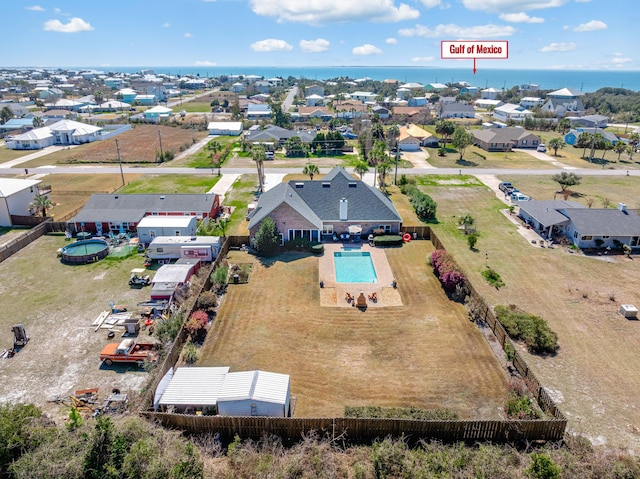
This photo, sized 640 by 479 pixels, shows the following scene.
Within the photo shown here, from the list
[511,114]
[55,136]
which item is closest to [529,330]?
[55,136]

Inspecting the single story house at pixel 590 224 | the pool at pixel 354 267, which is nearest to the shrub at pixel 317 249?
the pool at pixel 354 267

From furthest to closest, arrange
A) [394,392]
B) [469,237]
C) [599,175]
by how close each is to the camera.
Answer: [599,175] < [469,237] < [394,392]

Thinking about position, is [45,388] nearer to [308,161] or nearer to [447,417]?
[447,417]

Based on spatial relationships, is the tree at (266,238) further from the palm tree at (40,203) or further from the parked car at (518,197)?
the parked car at (518,197)

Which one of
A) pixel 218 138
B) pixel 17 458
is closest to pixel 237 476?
pixel 17 458

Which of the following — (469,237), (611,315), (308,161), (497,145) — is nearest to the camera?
(611,315)

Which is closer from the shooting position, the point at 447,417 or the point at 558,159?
the point at 447,417

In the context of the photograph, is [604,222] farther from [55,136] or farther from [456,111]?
[55,136]
